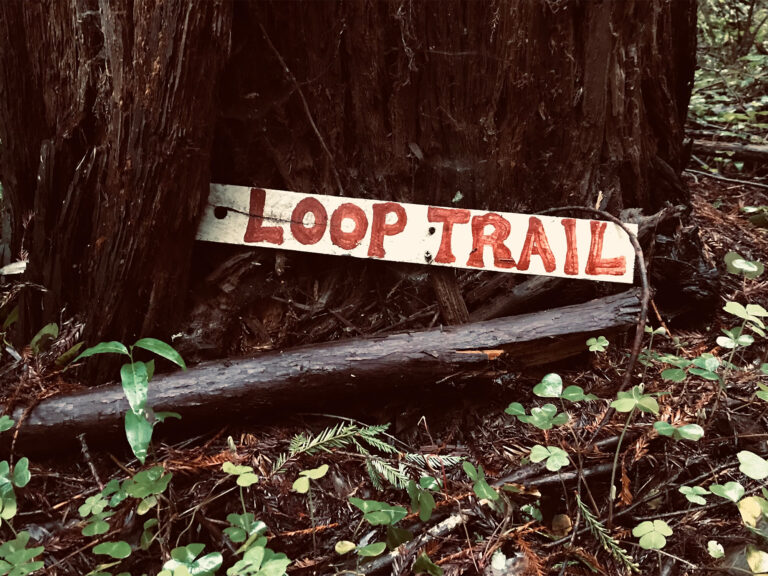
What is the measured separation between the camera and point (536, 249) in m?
1.95

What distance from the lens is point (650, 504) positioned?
1.46m

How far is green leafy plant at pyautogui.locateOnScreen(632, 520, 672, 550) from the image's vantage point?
1254 millimetres

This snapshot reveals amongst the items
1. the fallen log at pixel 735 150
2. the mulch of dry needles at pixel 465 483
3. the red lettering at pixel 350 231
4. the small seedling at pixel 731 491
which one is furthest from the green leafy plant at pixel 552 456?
the fallen log at pixel 735 150

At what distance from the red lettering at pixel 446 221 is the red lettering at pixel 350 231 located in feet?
0.81

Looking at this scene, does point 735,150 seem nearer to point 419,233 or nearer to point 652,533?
point 419,233

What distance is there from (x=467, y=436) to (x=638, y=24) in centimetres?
162

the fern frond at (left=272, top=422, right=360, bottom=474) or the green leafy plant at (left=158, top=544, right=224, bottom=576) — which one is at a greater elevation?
the fern frond at (left=272, top=422, right=360, bottom=474)

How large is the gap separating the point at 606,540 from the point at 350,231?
4.03 ft

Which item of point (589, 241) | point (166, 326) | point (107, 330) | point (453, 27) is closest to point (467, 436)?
point (589, 241)

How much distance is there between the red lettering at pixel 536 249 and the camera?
194cm

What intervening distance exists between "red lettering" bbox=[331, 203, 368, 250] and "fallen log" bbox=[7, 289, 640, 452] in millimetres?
358

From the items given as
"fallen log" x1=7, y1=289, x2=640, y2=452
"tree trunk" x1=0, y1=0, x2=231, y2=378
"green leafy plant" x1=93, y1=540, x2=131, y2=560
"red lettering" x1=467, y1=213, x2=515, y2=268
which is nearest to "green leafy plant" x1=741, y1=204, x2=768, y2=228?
"fallen log" x1=7, y1=289, x2=640, y2=452

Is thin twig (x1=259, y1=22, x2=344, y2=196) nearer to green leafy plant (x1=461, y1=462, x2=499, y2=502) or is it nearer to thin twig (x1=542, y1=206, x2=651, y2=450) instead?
thin twig (x1=542, y1=206, x2=651, y2=450)

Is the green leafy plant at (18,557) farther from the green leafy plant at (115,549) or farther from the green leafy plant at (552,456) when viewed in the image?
the green leafy plant at (552,456)
